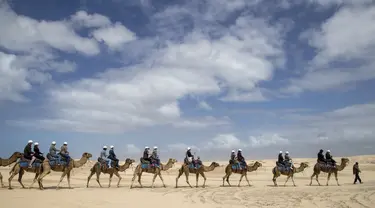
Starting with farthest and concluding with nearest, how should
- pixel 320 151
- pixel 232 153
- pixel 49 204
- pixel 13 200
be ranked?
pixel 320 151, pixel 232 153, pixel 13 200, pixel 49 204

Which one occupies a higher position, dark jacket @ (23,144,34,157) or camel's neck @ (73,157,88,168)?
dark jacket @ (23,144,34,157)

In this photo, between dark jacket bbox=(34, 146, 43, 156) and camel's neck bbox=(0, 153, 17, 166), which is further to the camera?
camel's neck bbox=(0, 153, 17, 166)

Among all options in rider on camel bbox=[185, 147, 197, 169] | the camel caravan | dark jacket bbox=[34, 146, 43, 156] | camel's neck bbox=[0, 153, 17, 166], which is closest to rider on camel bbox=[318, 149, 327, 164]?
the camel caravan

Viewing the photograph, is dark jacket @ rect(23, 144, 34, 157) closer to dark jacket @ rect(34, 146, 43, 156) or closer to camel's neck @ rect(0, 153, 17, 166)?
dark jacket @ rect(34, 146, 43, 156)

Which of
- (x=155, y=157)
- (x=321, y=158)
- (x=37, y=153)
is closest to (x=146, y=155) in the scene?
(x=155, y=157)

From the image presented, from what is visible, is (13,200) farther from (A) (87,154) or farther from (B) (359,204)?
(B) (359,204)

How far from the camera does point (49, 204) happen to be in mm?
14461

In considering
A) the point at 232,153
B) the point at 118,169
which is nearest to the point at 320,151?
the point at 232,153

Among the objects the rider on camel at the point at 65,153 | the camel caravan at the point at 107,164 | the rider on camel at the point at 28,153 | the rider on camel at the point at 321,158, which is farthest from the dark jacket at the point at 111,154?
the rider on camel at the point at 321,158

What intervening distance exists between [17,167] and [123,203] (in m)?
11.4

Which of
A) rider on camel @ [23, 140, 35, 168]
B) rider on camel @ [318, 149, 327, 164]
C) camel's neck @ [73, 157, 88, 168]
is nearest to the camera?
rider on camel @ [23, 140, 35, 168]

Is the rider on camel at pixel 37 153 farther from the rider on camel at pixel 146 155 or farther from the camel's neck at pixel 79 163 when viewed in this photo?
the rider on camel at pixel 146 155

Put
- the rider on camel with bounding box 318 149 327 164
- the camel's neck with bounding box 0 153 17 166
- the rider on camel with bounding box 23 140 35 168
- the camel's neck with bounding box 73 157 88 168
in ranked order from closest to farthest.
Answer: the rider on camel with bounding box 23 140 35 168 < the camel's neck with bounding box 0 153 17 166 < the camel's neck with bounding box 73 157 88 168 < the rider on camel with bounding box 318 149 327 164

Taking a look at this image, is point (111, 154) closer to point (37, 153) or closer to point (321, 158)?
point (37, 153)
